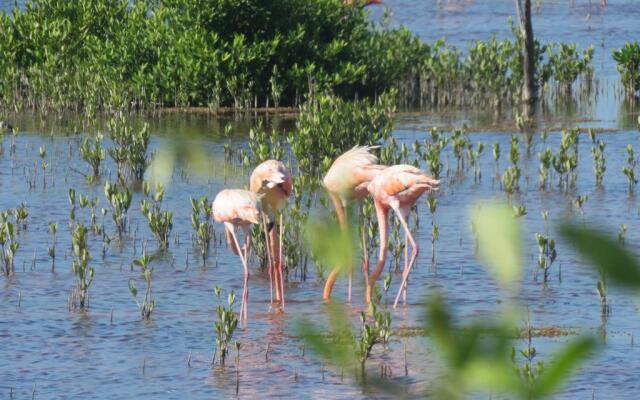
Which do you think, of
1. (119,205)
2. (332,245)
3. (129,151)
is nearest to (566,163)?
(129,151)

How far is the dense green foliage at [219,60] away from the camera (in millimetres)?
20109

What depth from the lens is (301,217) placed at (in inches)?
366

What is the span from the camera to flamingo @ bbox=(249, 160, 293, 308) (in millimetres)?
8273

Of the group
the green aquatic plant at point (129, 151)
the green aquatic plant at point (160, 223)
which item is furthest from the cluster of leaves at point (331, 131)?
the green aquatic plant at point (160, 223)

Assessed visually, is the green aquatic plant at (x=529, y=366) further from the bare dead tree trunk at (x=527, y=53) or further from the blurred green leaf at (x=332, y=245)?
the bare dead tree trunk at (x=527, y=53)

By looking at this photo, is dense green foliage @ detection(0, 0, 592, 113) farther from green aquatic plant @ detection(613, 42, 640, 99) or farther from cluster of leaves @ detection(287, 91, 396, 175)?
cluster of leaves @ detection(287, 91, 396, 175)

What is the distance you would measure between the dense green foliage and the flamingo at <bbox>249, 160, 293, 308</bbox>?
9916 millimetres

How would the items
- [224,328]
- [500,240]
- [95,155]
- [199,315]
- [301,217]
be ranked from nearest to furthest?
1. [500,240]
2. [224,328]
3. [199,315]
4. [301,217]
5. [95,155]

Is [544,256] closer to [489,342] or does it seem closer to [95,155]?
[95,155]

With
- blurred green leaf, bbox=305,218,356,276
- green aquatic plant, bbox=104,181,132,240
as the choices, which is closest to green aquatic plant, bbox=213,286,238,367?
green aquatic plant, bbox=104,181,132,240

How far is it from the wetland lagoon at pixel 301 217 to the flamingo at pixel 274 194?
174 millimetres

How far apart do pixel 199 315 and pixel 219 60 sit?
1195 cm

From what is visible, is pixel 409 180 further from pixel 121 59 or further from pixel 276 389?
pixel 121 59

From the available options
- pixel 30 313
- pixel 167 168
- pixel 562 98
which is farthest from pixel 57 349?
pixel 562 98
